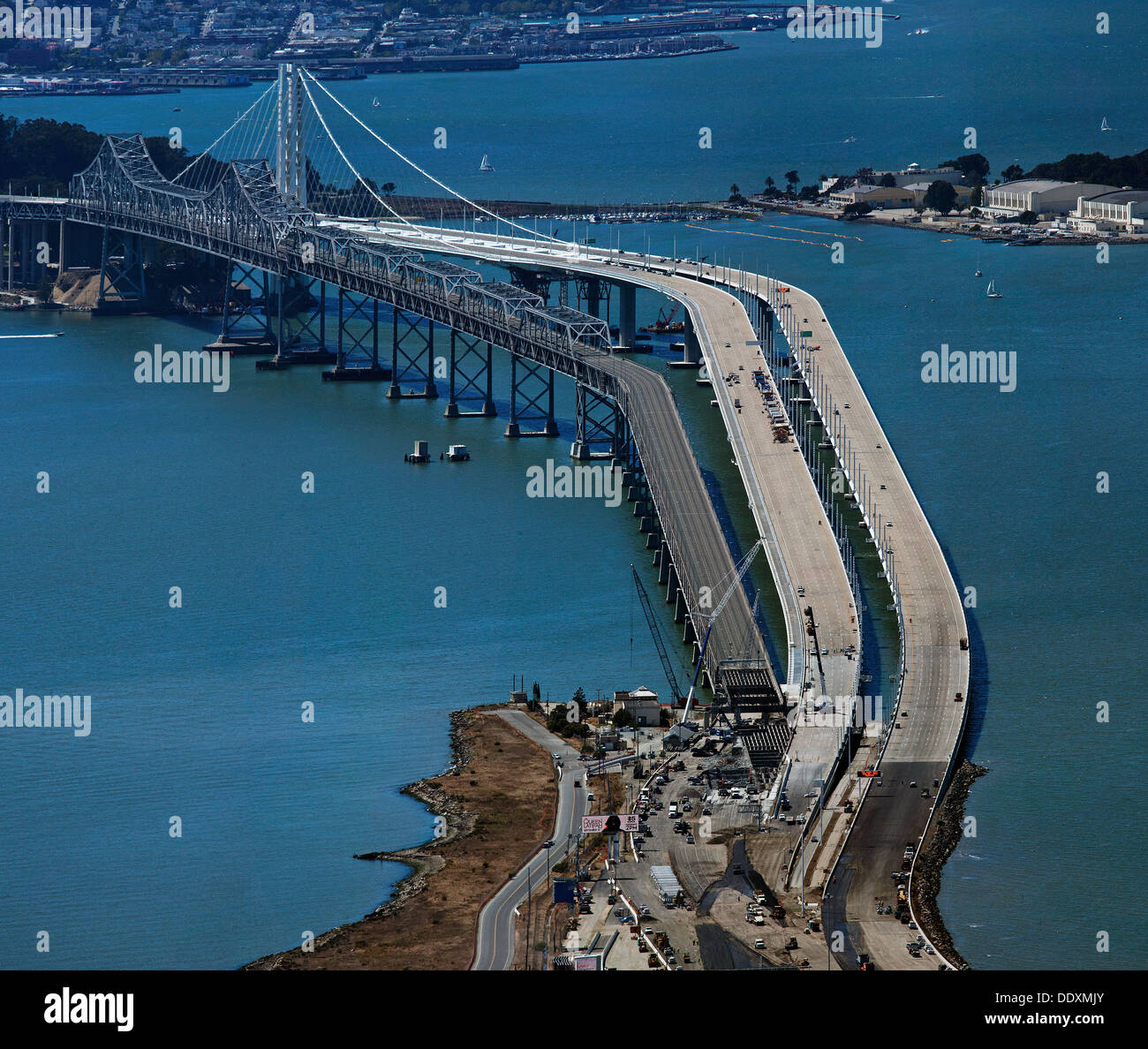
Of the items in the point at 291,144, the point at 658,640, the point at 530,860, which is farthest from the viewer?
A: the point at 291,144

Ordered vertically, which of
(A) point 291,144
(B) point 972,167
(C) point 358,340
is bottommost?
(C) point 358,340

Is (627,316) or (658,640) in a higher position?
(627,316)

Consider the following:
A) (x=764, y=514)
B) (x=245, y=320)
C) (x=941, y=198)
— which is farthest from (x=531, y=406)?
(x=941, y=198)

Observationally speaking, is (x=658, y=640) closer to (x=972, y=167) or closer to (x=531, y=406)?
(x=531, y=406)

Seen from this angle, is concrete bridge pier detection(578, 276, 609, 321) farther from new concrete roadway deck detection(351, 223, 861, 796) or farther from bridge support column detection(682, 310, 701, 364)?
bridge support column detection(682, 310, 701, 364)

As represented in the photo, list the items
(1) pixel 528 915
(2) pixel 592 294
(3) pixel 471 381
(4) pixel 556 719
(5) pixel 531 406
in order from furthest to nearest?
1. (2) pixel 592 294
2. (3) pixel 471 381
3. (5) pixel 531 406
4. (4) pixel 556 719
5. (1) pixel 528 915

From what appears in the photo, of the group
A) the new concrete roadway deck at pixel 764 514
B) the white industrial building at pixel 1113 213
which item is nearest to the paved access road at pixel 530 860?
the new concrete roadway deck at pixel 764 514
